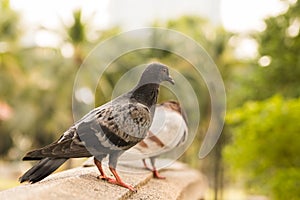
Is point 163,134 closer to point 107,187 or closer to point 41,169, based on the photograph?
point 107,187

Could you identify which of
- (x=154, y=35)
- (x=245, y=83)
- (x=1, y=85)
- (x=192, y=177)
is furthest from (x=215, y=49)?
(x=192, y=177)

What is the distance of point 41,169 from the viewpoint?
3.88 metres

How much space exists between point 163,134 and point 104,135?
55.2 inches

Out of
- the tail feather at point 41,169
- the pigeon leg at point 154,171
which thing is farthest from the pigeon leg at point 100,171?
the pigeon leg at point 154,171

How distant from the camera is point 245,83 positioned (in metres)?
21.5

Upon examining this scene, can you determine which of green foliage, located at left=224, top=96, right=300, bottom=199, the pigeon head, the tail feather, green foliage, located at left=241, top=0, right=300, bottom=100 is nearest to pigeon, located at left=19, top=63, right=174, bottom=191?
the tail feather

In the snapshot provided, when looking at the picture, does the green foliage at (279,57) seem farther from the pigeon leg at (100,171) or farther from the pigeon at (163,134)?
the pigeon leg at (100,171)

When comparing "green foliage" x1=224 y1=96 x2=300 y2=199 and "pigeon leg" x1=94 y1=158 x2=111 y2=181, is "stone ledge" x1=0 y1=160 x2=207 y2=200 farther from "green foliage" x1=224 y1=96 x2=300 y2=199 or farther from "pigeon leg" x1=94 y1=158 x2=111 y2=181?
"green foliage" x1=224 y1=96 x2=300 y2=199

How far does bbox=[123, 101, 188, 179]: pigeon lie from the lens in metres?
5.34

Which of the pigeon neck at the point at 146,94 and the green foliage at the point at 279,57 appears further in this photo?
the green foliage at the point at 279,57

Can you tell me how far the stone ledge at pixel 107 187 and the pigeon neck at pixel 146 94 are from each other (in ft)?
2.08

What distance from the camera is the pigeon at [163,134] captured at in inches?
210

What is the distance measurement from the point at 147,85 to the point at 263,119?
9.08 m

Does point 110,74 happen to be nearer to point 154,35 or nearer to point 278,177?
point 154,35
